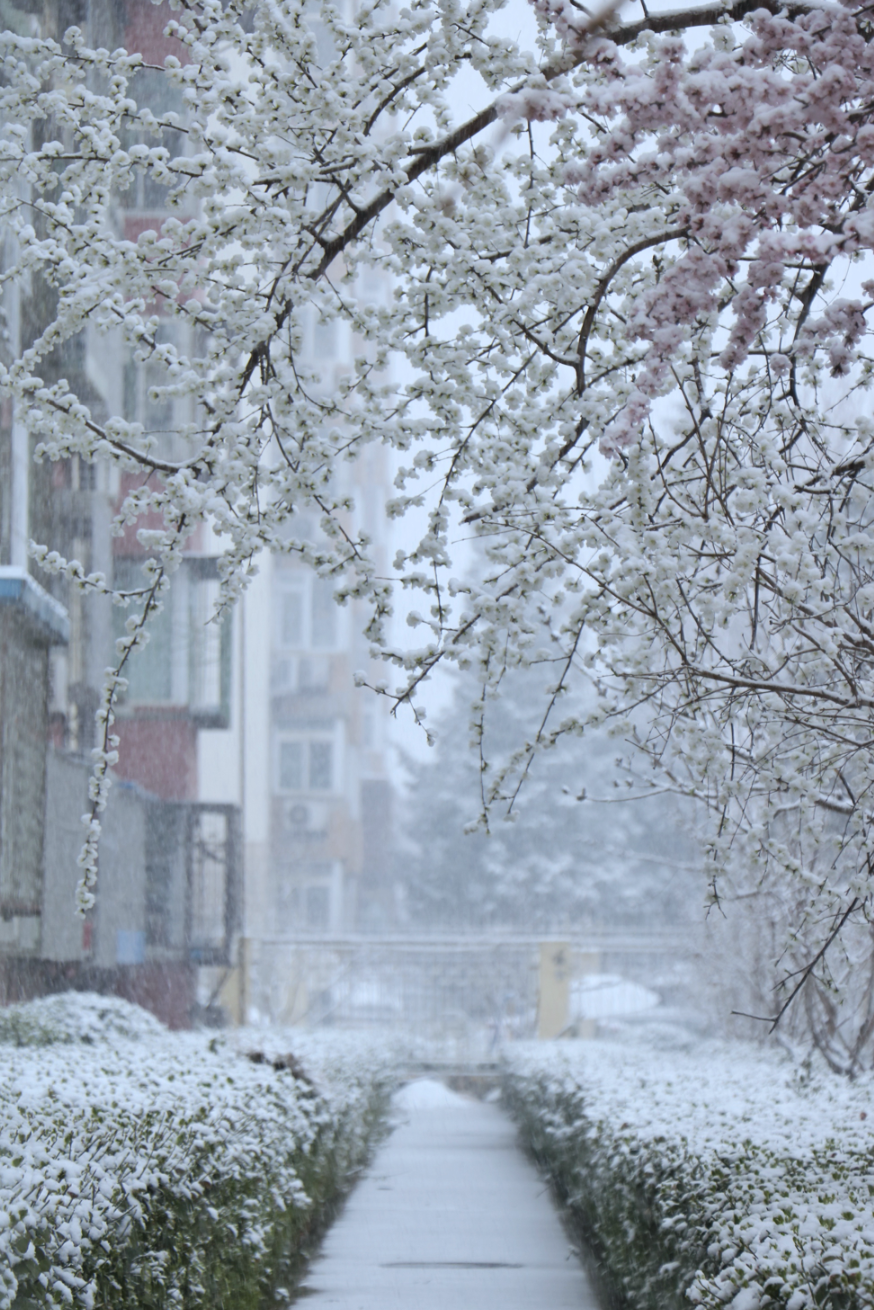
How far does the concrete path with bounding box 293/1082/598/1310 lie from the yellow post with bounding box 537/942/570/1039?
8.75m

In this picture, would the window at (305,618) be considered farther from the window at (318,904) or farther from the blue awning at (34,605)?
the blue awning at (34,605)

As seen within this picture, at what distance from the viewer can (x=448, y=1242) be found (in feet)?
27.9

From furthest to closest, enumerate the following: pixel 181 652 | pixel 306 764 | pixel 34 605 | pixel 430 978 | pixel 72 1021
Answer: pixel 306 764 → pixel 430 978 → pixel 181 652 → pixel 72 1021 → pixel 34 605

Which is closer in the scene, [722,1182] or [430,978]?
[722,1182]

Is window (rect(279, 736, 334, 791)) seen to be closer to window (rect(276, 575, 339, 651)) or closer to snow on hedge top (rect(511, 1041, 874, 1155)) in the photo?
window (rect(276, 575, 339, 651))

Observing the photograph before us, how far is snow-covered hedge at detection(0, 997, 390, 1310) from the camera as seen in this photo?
346cm

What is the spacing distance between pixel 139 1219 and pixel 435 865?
35613 mm

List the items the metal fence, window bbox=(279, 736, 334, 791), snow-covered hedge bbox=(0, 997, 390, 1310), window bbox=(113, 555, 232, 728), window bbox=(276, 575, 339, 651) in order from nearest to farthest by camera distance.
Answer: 1. snow-covered hedge bbox=(0, 997, 390, 1310)
2. window bbox=(113, 555, 232, 728)
3. the metal fence
4. window bbox=(279, 736, 334, 791)
5. window bbox=(276, 575, 339, 651)

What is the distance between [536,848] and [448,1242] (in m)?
29.8

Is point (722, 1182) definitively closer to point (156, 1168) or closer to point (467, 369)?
point (156, 1168)

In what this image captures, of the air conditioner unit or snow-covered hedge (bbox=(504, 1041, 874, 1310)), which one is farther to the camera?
the air conditioner unit

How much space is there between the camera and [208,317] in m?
5.09

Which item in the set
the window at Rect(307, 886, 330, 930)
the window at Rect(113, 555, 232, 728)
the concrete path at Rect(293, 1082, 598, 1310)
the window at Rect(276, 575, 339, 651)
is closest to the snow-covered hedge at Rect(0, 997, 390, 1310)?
the concrete path at Rect(293, 1082, 598, 1310)

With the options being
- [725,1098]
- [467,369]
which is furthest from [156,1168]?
[725,1098]
